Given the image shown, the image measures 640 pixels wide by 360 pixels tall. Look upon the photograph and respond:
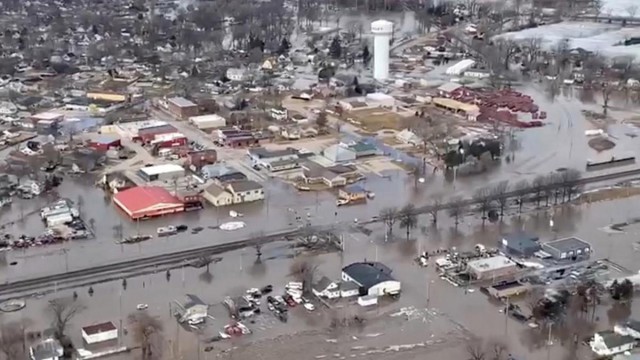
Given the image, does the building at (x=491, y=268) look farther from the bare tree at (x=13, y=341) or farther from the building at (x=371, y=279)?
the bare tree at (x=13, y=341)

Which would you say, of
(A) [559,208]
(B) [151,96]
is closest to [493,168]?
(A) [559,208]

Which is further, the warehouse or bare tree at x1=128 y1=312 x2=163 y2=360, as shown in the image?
the warehouse

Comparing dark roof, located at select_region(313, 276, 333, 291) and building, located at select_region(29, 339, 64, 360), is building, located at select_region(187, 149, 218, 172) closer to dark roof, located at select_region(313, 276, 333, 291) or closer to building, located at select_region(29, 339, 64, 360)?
dark roof, located at select_region(313, 276, 333, 291)

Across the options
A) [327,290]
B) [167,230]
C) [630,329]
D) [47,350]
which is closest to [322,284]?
[327,290]

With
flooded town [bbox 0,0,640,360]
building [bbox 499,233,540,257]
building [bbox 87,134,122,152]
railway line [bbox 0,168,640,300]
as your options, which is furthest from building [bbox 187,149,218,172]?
building [bbox 499,233,540,257]

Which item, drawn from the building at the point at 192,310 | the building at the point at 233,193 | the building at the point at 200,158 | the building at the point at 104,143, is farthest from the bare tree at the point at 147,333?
the building at the point at 104,143

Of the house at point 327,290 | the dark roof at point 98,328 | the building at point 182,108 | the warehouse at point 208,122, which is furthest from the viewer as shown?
the building at point 182,108
